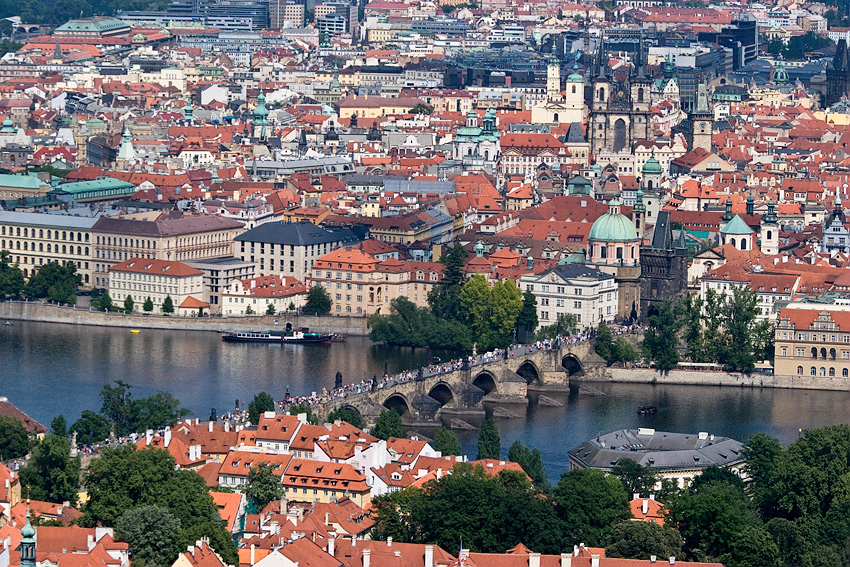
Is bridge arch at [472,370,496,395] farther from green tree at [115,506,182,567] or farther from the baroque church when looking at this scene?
the baroque church

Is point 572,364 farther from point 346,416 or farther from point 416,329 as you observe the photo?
point 346,416

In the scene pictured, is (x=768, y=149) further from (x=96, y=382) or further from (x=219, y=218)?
(x=96, y=382)

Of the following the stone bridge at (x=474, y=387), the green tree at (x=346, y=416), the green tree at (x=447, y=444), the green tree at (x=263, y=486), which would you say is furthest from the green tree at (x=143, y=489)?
the stone bridge at (x=474, y=387)

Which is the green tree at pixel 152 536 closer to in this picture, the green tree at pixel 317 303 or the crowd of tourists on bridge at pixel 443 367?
the crowd of tourists on bridge at pixel 443 367

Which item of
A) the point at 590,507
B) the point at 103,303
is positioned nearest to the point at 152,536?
the point at 590,507

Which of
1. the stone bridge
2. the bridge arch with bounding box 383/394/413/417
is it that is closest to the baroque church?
the stone bridge

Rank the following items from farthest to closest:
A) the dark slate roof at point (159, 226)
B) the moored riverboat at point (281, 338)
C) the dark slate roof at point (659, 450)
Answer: the dark slate roof at point (159, 226)
the moored riverboat at point (281, 338)
the dark slate roof at point (659, 450)
